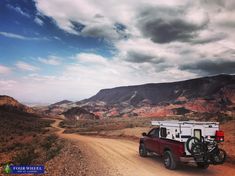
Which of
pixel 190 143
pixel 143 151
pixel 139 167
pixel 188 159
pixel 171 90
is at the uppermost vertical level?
pixel 171 90

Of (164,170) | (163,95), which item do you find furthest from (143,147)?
(163,95)

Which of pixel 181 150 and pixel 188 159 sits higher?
pixel 181 150

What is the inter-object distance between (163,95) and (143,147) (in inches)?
5417

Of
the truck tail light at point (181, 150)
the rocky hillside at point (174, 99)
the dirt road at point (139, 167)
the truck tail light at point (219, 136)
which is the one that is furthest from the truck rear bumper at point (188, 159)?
the rocky hillside at point (174, 99)

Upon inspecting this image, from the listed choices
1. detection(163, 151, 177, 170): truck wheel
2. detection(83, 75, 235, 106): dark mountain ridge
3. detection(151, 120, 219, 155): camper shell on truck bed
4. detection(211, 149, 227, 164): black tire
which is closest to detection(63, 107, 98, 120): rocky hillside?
detection(83, 75, 235, 106): dark mountain ridge

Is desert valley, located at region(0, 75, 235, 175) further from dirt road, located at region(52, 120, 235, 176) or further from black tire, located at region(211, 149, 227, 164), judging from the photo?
black tire, located at region(211, 149, 227, 164)

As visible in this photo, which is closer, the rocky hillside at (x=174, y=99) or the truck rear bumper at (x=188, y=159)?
the truck rear bumper at (x=188, y=159)

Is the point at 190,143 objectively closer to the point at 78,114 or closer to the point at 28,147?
the point at 28,147

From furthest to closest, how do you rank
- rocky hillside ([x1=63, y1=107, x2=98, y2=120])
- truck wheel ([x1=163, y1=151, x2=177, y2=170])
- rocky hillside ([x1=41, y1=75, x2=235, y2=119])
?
rocky hillside ([x1=63, y1=107, x2=98, y2=120])
rocky hillside ([x1=41, y1=75, x2=235, y2=119])
truck wheel ([x1=163, y1=151, x2=177, y2=170])

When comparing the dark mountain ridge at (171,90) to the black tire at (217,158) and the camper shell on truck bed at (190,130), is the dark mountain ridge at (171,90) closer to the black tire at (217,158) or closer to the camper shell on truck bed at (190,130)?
the camper shell on truck bed at (190,130)

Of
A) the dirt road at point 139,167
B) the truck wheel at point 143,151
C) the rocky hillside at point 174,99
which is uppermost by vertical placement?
the rocky hillside at point 174,99

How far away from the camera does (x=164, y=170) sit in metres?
11.9

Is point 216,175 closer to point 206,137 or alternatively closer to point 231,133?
point 206,137

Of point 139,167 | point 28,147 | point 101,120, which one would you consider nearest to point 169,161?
point 139,167
